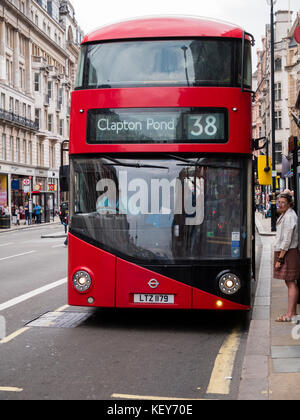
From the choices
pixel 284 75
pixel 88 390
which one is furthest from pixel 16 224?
pixel 88 390

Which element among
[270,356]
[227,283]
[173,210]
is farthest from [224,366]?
[173,210]

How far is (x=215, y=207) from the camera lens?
792 centimetres

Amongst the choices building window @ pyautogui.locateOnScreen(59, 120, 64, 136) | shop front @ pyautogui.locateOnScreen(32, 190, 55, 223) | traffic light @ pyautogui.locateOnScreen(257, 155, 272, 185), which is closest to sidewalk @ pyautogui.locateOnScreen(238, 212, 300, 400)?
traffic light @ pyautogui.locateOnScreen(257, 155, 272, 185)

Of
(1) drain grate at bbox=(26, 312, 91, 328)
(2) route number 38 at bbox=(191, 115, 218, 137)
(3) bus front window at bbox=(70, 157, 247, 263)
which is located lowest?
(1) drain grate at bbox=(26, 312, 91, 328)

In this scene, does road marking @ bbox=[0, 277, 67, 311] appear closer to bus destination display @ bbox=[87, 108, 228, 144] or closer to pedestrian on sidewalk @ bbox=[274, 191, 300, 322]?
bus destination display @ bbox=[87, 108, 228, 144]

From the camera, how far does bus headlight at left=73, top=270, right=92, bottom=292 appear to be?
8078mm

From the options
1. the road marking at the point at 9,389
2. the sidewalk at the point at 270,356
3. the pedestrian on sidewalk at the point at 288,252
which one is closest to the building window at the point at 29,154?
the sidewalk at the point at 270,356

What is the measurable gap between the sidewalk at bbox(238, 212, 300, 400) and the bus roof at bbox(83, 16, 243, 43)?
3852 mm

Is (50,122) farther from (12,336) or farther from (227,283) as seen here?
(227,283)

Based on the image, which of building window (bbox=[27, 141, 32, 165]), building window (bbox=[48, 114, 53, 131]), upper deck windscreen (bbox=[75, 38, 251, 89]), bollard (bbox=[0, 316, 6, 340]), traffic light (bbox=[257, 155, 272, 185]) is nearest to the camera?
bollard (bbox=[0, 316, 6, 340])

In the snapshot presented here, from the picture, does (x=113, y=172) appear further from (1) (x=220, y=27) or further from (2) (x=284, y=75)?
(2) (x=284, y=75)

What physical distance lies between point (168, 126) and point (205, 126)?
478mm

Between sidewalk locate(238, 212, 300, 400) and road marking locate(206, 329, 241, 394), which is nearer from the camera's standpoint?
sidewalk locate(238, 212, 300, 400)

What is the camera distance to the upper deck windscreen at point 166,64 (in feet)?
26.4
